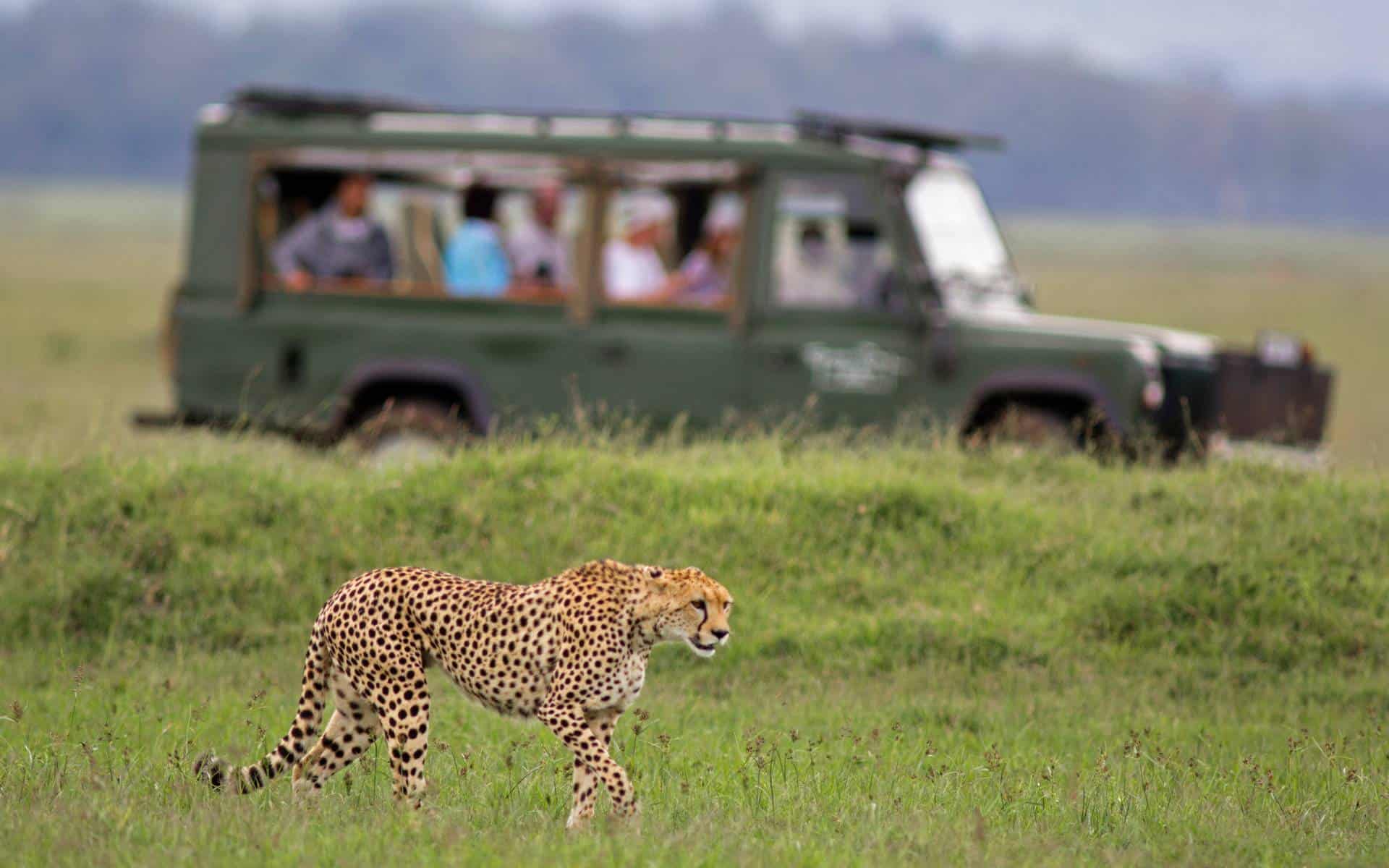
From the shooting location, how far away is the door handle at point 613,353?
11.9 metres

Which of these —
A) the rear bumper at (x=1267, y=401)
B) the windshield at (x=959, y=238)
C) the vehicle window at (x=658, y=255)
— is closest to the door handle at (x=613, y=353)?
the vehicle window at (x=658, y=255)

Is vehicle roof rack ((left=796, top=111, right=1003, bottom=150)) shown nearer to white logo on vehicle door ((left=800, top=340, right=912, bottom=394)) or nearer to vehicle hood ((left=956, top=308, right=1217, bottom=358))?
vehicle hood ((left=956, top=308, right=1217, bottom=358))

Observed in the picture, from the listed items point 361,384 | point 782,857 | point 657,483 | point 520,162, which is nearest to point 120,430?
point 361,384

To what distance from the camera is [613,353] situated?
39.0 ft

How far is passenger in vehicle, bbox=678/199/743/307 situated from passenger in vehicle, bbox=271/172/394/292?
6.92 feet

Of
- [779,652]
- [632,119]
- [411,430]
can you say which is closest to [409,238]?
[411,430]

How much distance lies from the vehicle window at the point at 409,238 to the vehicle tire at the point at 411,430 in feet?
2.47

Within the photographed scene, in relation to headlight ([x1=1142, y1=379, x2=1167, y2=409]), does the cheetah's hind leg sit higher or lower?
lower

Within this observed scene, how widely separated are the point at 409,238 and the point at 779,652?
5.37 metres

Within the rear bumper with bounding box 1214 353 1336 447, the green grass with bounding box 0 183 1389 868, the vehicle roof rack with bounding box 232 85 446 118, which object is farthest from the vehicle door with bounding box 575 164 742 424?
the rear bumper with bounding box 1214 353 1336 447

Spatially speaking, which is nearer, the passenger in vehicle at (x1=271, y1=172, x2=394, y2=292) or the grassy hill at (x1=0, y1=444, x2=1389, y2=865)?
the grassy hill at (x1=0, y1=444, x2=1389, y2=865)

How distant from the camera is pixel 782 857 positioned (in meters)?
5.28

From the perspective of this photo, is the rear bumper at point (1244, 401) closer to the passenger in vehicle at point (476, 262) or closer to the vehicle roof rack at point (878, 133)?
the vehicle roof rack at point (878, 133)

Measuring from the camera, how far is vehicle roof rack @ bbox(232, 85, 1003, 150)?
1188 cm
